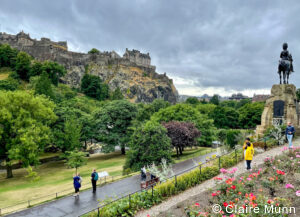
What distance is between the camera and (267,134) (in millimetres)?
16500

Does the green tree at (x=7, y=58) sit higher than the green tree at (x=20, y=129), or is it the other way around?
the green tree at (x=7, y=58)

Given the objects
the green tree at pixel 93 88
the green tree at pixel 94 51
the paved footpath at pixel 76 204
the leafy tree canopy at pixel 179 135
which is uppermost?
the green tree at pixel 94 51

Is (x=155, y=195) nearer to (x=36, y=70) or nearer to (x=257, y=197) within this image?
(x=257, y=197)

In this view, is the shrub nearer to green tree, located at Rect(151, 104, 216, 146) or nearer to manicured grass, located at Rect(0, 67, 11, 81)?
green tree, located at Rect(151, 104, 216, 146)

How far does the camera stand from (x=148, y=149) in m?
19.1

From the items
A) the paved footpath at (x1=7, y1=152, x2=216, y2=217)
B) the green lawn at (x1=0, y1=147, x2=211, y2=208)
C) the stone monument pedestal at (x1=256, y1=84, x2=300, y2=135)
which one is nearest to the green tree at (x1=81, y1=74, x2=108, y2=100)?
the green lawn at (x1=0, y1=147, x2=211, y2=208)

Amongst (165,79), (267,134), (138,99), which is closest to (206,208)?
(267,134)

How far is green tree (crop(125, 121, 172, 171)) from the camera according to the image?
18.8 m

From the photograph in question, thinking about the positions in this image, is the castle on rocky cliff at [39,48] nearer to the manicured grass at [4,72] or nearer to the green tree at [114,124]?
the manicured grass at [4,72]

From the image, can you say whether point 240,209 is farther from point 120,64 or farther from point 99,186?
point 120,64

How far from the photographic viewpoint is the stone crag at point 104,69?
91188 millimetres

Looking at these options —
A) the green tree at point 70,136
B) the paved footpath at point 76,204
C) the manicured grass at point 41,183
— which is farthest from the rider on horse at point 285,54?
the green tree at point 70,136

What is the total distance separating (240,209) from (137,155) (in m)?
14.0

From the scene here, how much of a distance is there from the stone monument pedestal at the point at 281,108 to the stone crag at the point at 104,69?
8581cm
